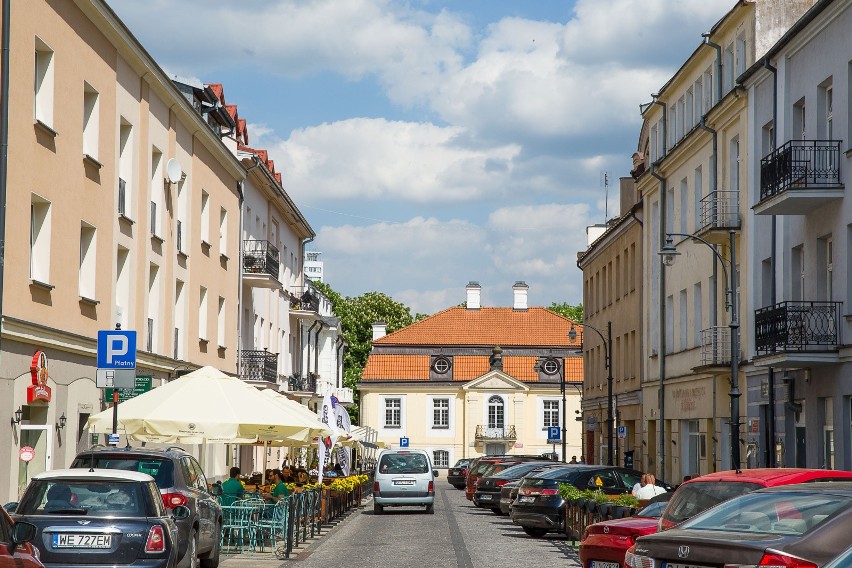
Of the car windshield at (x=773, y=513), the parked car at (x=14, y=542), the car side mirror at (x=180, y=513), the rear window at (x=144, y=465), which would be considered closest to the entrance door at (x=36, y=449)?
the rear window at (x=144, y=465)

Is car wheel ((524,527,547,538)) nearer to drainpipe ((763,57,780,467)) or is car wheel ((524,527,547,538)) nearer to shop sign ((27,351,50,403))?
drainpipe ((763,57,780,467))

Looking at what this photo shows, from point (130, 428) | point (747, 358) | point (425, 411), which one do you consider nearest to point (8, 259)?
point (130, 428)

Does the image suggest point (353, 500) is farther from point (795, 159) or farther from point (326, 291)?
point (326, 291)

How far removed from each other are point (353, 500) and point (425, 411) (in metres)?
49.5

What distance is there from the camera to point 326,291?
9738 centimetres

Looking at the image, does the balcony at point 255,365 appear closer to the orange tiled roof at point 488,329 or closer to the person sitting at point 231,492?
the person sitting at point 231,492

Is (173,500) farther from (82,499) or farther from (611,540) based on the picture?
(611,540)

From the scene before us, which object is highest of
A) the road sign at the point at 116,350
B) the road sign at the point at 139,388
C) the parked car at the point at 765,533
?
the road sign at the point at 116,350

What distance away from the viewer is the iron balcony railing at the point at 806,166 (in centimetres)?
2553

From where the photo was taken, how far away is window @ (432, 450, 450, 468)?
88.8 metres

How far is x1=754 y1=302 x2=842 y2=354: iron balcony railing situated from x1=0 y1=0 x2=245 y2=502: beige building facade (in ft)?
45.5

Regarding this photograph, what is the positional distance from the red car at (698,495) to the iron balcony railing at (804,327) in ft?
39.5

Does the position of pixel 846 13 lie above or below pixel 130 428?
above

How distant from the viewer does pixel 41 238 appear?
23.3m
